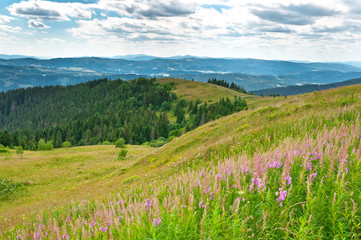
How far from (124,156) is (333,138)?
4172 cm

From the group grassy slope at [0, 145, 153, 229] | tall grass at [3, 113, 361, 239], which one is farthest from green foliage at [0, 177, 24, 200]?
tall grass at [3, 113, 361, 239]

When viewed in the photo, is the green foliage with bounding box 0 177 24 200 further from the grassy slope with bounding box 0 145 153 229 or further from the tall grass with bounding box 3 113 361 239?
the tall grass with bounding box 3 113 361 239

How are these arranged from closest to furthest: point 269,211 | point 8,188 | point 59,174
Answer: point 269,211 < point 8,188 < point 59,174

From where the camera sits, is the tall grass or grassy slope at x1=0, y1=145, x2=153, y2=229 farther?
grassy slope at x1=0, y1=145, x2=153, y2=229

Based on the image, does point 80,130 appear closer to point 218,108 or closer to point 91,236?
point 218,108

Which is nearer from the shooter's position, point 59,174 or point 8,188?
point 8,188

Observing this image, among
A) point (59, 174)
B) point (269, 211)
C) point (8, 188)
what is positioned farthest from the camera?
point (59, 174)

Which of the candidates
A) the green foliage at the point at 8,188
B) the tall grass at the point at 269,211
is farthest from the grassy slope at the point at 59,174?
the tall grass at the point at 269,211

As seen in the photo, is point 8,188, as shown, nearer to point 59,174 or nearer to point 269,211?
point 59,174

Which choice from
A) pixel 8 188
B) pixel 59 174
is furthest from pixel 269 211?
pixel 59 174

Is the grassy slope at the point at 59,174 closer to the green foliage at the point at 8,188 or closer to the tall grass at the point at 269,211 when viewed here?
the green foliage at the point at 8,188

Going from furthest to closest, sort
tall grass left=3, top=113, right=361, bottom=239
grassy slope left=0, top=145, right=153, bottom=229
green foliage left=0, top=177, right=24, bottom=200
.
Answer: green foliage left=0, top=177, right=24, bottom=200 < grassy slope left=0, top=145, right=153, bottom=229 < tall grass left=3, top=113, right=361, bottom=239

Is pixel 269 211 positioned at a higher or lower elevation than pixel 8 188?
higher

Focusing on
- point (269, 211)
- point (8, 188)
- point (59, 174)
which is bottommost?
point (59, 174)
